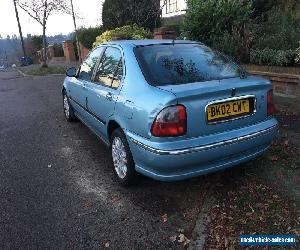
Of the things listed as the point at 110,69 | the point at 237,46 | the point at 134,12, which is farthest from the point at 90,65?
the point at 134,12

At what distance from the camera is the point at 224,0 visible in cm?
984

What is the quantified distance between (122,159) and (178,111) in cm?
115

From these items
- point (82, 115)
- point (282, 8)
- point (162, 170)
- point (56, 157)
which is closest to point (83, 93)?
point (82, 115)

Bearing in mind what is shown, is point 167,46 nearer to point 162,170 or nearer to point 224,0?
point 162,170

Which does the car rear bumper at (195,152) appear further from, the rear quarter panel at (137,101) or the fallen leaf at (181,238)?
the fallen leaf at (181,238)

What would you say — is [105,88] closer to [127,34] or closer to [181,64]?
[181,64]

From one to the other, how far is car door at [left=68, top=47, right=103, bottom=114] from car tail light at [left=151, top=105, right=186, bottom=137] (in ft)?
6.95

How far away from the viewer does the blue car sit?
3365 mm

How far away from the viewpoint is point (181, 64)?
4035mm

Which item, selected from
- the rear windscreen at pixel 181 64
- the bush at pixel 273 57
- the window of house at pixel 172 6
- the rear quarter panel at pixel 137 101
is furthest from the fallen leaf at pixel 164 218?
the window of house at pixel 172 6

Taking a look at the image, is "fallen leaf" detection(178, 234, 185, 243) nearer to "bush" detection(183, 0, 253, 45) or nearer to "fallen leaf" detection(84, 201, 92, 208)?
"fallen leaf" detection(84, 201, 92, 208)

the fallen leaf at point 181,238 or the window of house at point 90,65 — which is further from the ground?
the window of house at point 90,65

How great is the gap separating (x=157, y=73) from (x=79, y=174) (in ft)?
5.96

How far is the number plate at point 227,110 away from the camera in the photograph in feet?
11.4
